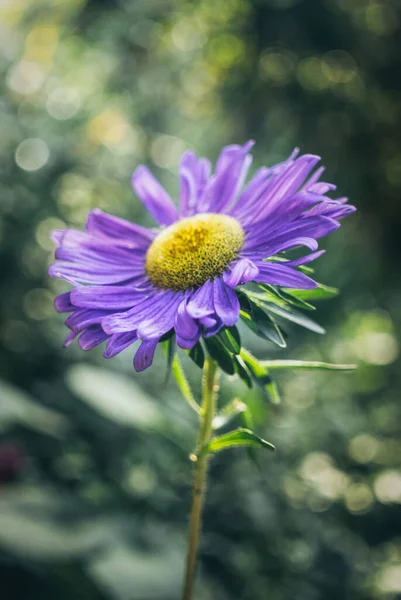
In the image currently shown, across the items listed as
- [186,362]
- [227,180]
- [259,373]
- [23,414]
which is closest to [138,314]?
[259,373]

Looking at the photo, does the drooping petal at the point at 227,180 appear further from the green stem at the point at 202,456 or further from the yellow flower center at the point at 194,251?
the green stem at the point at 202,456

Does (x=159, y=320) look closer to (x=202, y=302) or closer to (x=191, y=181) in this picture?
(x=202, y=302)

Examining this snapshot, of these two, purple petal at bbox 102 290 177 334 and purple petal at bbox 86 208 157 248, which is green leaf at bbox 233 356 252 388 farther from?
purple petal at bbox 86 208 157 248

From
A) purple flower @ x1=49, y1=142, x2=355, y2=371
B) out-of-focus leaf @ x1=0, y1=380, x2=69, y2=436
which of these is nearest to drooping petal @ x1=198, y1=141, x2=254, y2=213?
purple flower @ x1=49, y1=142, x2=355, y2=371

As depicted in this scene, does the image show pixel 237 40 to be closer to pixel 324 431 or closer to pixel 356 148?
pixel 356 148

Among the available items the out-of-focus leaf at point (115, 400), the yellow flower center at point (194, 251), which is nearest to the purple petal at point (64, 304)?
the yellow flower center at point (194, 251)

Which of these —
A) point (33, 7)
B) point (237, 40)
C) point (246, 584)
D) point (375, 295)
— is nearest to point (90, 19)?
point (33, 7)
